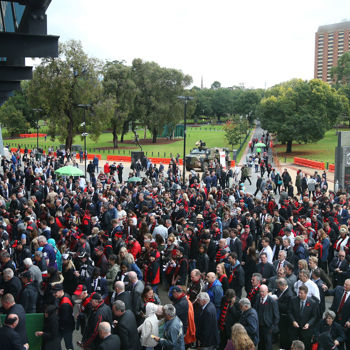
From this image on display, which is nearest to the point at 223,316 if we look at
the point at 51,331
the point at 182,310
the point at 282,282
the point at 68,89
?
the point at 182,310

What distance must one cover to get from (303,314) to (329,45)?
188 metres

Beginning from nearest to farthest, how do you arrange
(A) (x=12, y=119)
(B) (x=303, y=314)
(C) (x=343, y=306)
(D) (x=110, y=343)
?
(D) (x=110, y=343)
(B) (x=303, y=314)
(C) (x=343, y=306)
(A) (x=12, y=119)

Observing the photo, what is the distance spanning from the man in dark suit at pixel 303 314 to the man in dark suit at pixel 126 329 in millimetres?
2596

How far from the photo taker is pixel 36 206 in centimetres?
1392

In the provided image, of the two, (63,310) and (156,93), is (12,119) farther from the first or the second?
(63,310)

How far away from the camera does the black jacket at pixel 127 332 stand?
5688 mm

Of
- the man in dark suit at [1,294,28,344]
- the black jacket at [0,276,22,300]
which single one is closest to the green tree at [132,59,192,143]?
the black jacket at [0,276,22,300]

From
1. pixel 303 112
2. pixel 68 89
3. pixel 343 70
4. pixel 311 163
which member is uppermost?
pixel 343 70

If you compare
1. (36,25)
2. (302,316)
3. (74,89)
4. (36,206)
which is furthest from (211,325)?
(74,89)

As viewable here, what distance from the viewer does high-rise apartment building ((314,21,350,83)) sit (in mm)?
170125

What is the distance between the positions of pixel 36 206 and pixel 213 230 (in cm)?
646

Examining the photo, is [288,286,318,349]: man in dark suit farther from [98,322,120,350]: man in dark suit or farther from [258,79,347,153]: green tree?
[258,79,347,153]: green tree

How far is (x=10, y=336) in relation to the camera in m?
5.38

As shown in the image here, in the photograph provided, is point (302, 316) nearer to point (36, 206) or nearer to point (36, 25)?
point (36, 25)
